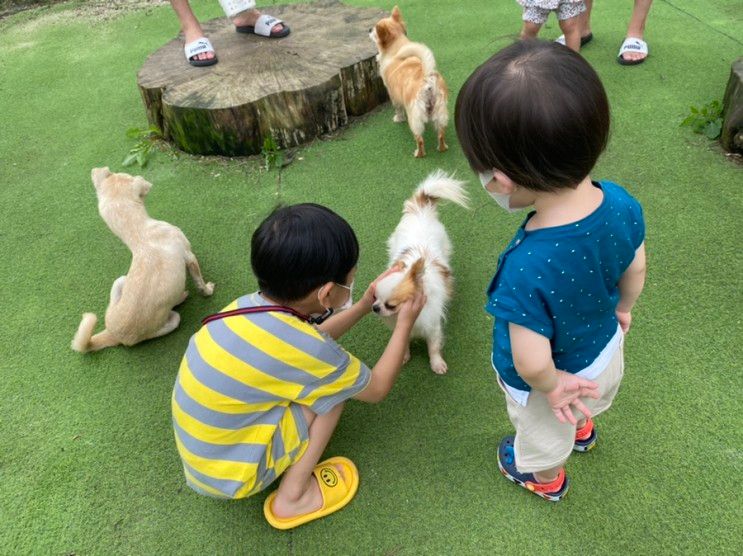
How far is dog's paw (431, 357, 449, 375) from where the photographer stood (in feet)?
7.02

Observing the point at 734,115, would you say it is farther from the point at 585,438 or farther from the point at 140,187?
the point at 140,187

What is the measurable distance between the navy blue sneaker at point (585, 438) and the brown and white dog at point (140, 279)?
1920 mm

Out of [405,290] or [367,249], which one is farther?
[367,249]

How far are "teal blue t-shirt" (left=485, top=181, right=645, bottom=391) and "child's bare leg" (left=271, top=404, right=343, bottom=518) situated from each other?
84 centimetres

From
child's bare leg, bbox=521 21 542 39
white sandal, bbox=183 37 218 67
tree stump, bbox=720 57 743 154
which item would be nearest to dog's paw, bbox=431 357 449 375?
tree stump, bbox=720 57 743 154

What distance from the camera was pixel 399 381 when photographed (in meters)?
2.15

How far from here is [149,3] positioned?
6.36m

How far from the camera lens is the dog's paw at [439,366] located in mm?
2139

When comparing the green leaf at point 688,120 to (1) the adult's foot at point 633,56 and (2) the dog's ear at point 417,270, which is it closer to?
(1) the adult's foot at point 633,56

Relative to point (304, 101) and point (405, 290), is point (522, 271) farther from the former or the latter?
point (304, 101)

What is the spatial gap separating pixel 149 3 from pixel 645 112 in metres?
6.26

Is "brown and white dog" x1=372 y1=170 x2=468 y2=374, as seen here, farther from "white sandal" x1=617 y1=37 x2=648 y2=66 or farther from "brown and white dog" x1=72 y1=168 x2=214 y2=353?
"white sandal" x1=617 y1=37 x2=648 y2=66

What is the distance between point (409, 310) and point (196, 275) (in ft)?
4.44

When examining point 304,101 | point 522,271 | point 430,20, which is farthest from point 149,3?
point 522,271
